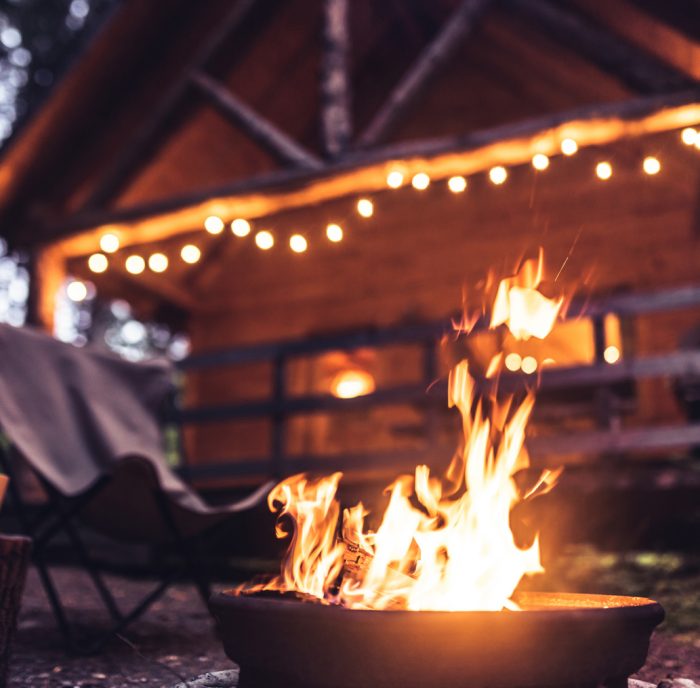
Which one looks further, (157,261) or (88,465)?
(157,261)

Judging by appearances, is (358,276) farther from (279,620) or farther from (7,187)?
(279,620)

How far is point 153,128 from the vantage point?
245 inches

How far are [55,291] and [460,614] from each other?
5591 mm

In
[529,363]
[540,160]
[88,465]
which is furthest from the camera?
[529,363]

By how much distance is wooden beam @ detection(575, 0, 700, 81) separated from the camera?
5.65m

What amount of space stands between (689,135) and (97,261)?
4458mm

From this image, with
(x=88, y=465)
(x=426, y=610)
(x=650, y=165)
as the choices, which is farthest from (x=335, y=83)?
(x=426, y=610)

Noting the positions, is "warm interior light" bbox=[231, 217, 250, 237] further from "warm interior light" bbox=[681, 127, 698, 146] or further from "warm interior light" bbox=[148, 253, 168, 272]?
"warm interior light" bbox=[681, 127, 698, 146]

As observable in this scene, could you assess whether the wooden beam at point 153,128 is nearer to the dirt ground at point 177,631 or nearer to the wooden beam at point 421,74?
the wooden beam at point 421,74

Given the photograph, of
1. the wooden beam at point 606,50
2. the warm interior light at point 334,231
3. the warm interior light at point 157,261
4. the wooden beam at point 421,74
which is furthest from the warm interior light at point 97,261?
the wooden beam at point 606,50

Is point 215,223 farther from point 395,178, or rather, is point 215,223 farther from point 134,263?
point 395,178

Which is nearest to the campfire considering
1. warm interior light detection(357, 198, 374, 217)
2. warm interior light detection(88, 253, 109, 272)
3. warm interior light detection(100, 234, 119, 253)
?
warm interior light detection(357, 198, 374, 217)

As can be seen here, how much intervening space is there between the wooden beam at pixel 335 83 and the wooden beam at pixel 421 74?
229mm

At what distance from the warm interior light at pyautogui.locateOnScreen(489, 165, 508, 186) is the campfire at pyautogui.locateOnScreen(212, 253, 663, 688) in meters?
2.77
